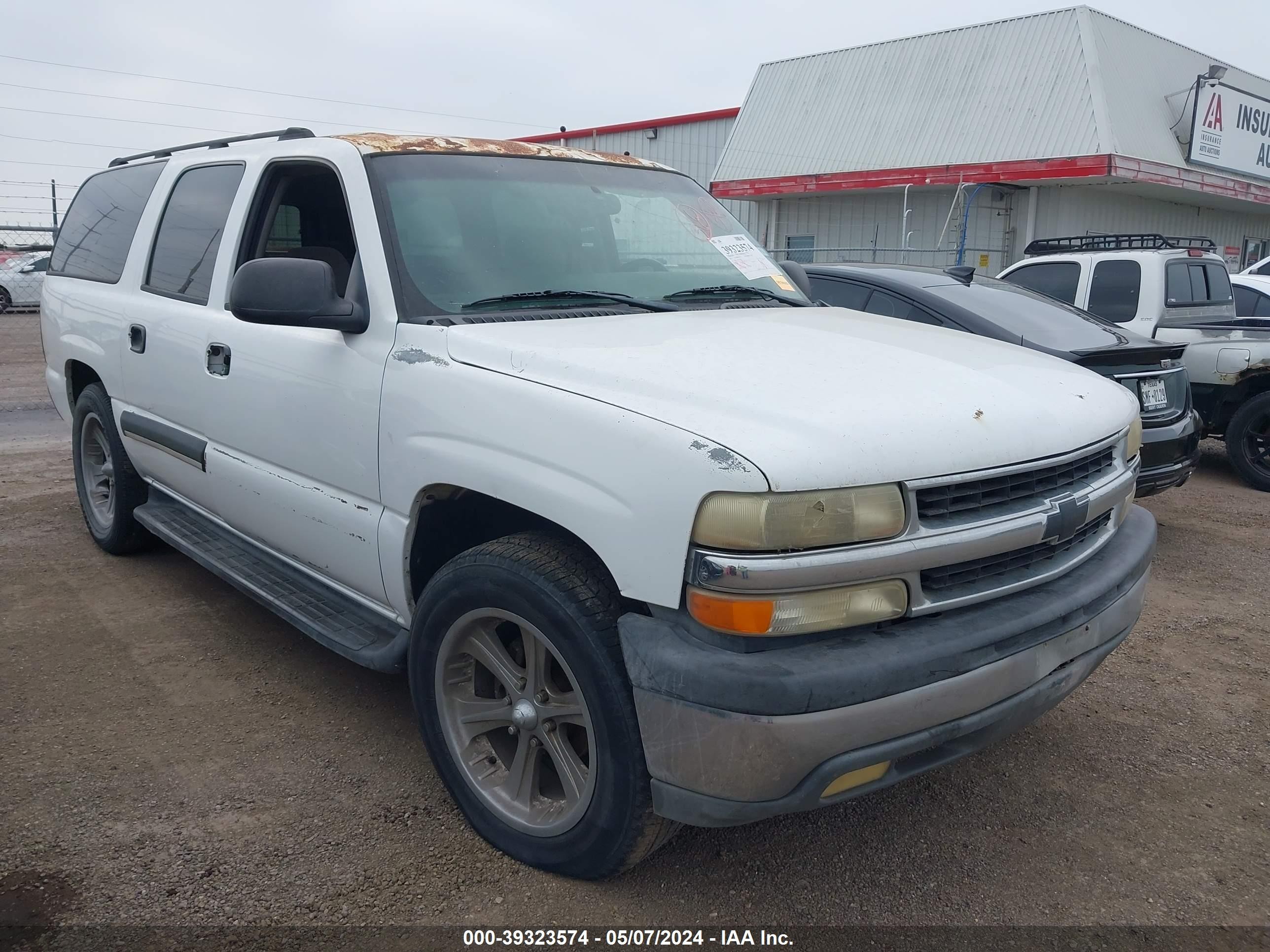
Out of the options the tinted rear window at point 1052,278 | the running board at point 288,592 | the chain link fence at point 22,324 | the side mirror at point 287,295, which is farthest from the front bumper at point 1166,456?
the chain link fence at point 22,324

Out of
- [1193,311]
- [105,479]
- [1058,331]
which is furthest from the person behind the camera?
[1193,311]

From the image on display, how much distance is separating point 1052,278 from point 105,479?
25.3ft

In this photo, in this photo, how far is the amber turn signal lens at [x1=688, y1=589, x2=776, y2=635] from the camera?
2.05 m

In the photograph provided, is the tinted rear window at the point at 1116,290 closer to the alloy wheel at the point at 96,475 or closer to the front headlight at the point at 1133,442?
the front headlight at the point at 1133,442

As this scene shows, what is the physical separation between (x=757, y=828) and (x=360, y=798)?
1.17m

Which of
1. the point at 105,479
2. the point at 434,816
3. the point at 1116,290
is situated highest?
the point at 1116,290

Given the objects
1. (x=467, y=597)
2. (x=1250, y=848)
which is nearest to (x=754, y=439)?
(x=467, y=597)

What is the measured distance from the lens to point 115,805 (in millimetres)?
2916

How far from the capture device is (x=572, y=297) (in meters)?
3.07

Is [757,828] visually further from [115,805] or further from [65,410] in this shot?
[65,410]

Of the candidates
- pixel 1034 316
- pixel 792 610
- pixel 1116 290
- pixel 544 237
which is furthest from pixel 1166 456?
pixel 792 610

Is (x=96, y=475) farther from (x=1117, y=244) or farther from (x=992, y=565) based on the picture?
(x=1117, y=244)

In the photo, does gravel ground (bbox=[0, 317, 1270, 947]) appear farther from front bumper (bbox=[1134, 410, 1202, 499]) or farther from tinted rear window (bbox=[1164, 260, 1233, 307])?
tinted rear window (bbox=[1164, 260, 1233, 307])

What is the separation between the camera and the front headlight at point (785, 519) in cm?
203
